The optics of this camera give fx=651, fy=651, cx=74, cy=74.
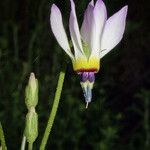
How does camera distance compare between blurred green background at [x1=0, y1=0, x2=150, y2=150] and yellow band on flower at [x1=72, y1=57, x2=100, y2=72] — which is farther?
blurred green background at [x1=0, y1=0, x2=150, y2=150]

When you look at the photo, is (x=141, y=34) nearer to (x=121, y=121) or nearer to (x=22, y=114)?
(x=121, y=121)

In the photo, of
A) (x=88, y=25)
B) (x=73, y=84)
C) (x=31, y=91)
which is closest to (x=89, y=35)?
(x=88, y=25)

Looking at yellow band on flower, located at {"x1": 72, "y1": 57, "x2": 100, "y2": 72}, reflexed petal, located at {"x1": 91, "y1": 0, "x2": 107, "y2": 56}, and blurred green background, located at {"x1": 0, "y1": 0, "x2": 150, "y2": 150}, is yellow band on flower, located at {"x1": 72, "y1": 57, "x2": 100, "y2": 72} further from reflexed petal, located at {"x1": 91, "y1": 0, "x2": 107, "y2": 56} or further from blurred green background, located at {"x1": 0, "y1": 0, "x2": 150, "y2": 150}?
blurred green background, located at {"x1": 0, "y1": 0, "x2": 150, "y2": 150}

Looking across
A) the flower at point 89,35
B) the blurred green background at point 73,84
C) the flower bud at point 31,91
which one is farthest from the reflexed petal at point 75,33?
the blurred green background at point 73,84

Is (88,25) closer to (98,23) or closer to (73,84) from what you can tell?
(98,23)

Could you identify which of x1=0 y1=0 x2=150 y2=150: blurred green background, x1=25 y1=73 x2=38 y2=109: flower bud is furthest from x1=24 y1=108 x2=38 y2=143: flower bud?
x1=0 y1=0 x2=150 y2=150: blurred green background

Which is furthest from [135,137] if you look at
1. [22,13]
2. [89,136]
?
[22,13]
